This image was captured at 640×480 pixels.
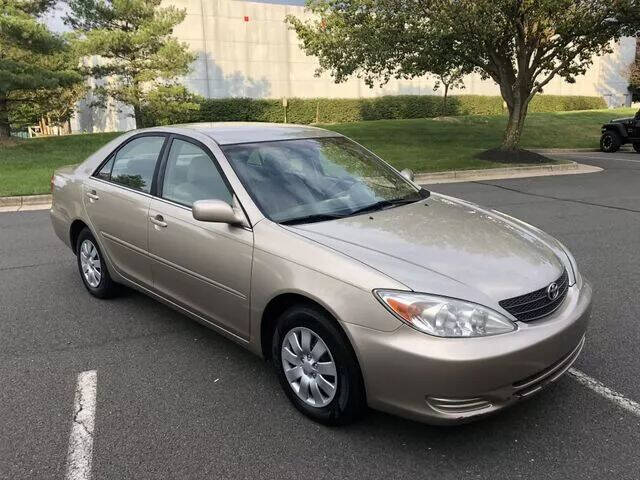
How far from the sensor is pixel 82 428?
2.98 metres

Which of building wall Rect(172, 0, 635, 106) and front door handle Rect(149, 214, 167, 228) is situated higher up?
building wall Rect(172, 0, 635, 106)

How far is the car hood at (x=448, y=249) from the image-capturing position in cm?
268

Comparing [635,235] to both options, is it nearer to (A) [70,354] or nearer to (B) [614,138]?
(A) [70,354]

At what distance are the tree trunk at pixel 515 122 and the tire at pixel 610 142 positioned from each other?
5.64 m

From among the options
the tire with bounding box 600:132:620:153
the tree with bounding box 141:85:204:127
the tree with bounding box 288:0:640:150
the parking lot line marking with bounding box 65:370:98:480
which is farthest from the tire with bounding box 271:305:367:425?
the tree with bounding box 141:85:204:127

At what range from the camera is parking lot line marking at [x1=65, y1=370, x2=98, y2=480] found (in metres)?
2.64

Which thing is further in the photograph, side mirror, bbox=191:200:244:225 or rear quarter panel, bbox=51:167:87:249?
rear quarter panel, bbox=51:167:87:249

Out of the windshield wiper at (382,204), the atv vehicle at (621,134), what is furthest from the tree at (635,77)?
the windshield wiper at (382,204)

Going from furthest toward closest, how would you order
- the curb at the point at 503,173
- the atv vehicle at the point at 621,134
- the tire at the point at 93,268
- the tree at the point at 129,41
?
the tree at the point at 129,41, the atv vehicle at the point at 621,134, the curb at the point at 503,173, the tire at the point at 93,268

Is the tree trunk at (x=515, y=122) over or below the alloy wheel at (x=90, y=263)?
over

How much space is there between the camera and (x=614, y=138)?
19.3 m

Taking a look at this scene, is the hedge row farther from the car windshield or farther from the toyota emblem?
the toyota emblem

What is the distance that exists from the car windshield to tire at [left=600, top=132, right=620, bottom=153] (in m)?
18.0

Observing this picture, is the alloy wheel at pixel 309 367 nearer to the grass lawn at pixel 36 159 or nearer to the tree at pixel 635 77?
the grass lawn at pixel 36 159
